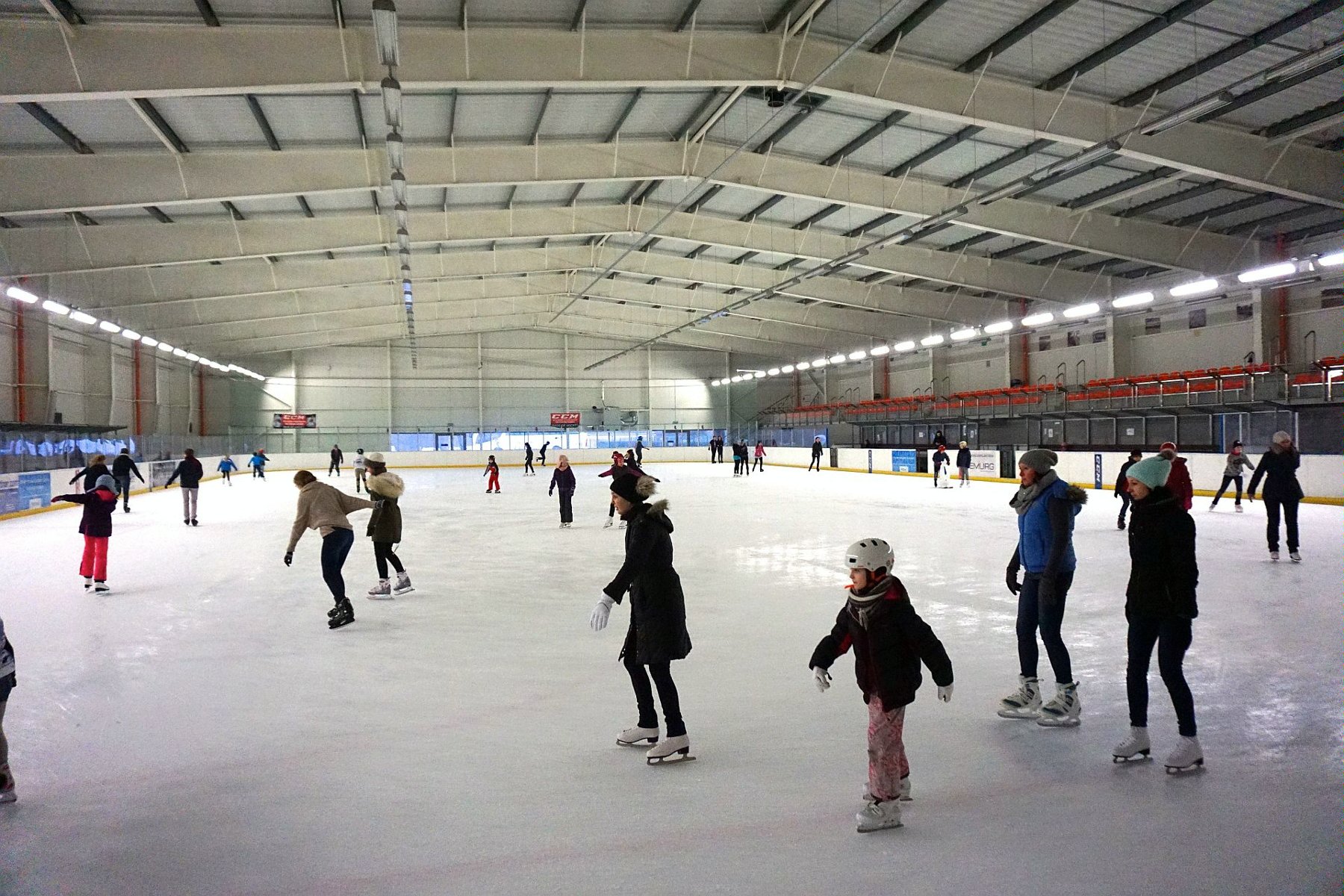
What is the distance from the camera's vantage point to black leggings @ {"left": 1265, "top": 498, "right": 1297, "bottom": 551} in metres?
9.66

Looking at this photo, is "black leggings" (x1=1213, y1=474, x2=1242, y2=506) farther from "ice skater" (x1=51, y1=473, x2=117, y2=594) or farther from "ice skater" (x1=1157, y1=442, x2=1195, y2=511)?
"ice skater" (x1=51, y1=473, x2=117, y2=594)

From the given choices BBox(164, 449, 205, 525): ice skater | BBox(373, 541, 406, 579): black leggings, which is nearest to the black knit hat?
BBox(373, 541, 406, 579): black leggings

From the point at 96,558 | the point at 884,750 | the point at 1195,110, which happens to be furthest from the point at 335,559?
the point at 1195,110

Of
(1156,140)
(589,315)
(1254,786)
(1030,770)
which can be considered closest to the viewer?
(1254,786)

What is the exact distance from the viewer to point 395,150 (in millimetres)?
14414

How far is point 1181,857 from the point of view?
9.87 ft

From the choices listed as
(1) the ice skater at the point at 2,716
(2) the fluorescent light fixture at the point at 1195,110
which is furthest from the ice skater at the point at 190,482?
(2) the fluorescent light fixture at the point at 1195,110

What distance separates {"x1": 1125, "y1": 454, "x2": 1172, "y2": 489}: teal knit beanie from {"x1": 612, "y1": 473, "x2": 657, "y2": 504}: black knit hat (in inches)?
87.5

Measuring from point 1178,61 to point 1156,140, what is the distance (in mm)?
1557

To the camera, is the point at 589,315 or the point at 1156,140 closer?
the point at 1156,140

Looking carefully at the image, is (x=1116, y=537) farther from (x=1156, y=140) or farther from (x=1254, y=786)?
(x=1254, y=786)

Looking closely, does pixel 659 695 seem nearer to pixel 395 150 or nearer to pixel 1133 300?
pixel 395 150

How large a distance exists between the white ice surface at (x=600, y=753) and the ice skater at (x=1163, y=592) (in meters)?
0.17

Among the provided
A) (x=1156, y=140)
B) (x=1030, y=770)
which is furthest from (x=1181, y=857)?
(x=1156, y=140)
